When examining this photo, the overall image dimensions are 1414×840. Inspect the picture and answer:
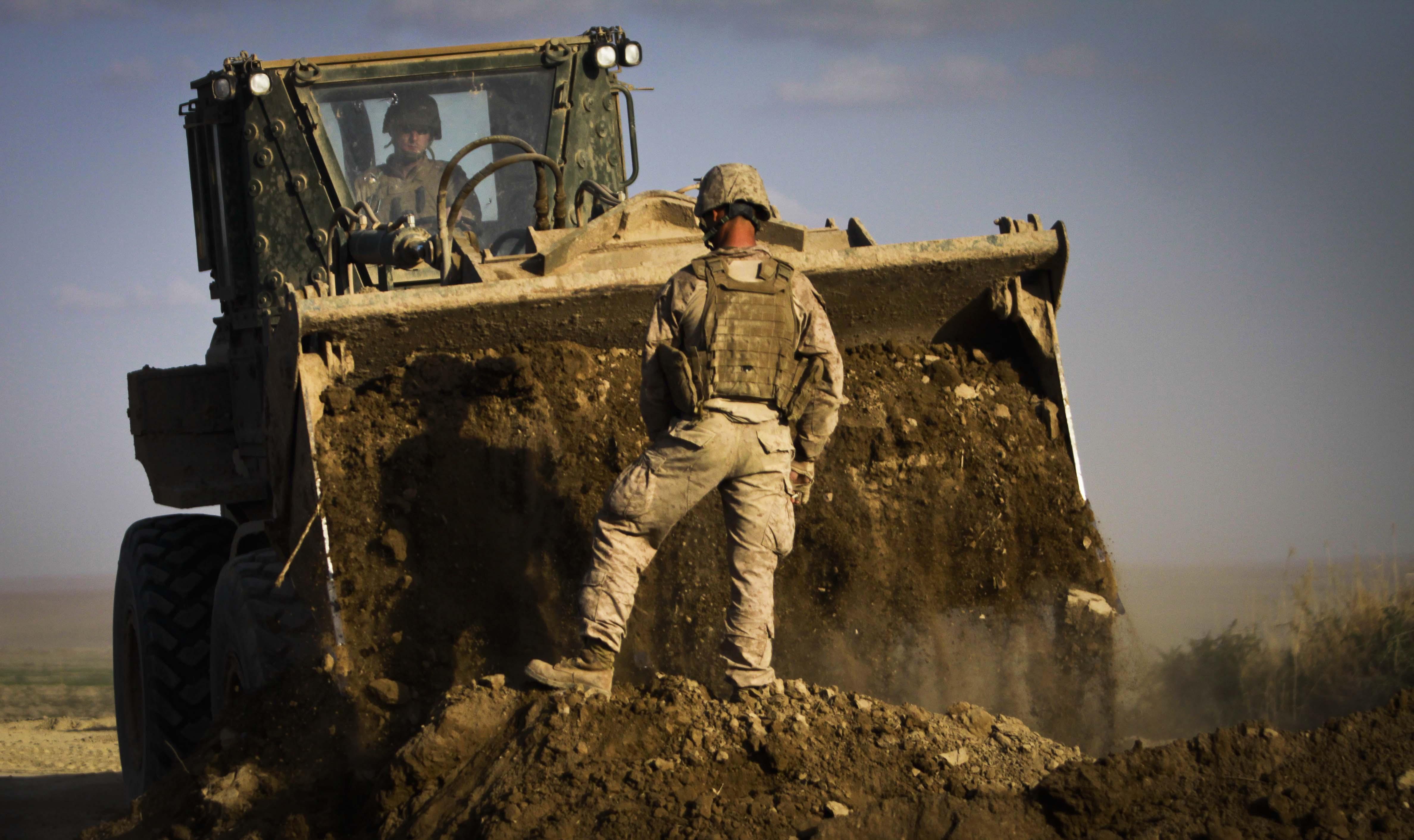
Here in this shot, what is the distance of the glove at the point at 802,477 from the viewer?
13.1ft

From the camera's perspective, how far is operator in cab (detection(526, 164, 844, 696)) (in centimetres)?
372

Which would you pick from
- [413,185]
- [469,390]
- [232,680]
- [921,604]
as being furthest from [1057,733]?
[413,185]

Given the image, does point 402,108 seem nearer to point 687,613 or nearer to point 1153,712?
point 687,613

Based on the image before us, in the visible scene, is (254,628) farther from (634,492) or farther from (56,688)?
(56,688)

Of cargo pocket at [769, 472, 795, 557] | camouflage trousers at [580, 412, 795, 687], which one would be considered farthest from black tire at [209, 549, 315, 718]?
cargo pocket at [769, 472, 795, 557]

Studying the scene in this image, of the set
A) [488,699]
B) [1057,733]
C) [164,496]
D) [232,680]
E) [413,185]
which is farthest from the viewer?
[413,185]

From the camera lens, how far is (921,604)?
463cm

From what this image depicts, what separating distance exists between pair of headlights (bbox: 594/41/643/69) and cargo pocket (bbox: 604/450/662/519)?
326cm

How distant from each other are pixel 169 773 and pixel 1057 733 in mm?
2958

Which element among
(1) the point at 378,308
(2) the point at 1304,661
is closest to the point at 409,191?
(1) the point at 378,308

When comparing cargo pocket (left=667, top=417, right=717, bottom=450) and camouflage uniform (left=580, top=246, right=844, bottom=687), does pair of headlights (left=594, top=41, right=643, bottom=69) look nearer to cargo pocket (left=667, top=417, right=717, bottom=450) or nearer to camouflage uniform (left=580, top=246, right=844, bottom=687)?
camouflage uniform (left=580, top=246, right=844, bottom=687)

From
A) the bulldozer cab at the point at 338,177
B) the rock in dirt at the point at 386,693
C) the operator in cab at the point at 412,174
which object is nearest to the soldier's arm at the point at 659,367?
the rock in dirt at the point at 386,693

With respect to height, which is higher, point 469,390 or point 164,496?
point 469,390

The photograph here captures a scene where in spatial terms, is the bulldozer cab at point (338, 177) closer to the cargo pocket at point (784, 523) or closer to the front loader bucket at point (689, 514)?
the front loader bucket at point (689, 514)
